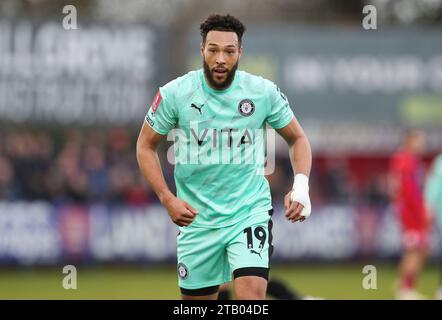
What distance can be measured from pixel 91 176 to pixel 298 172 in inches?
470

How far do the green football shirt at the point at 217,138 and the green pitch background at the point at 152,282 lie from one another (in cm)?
664

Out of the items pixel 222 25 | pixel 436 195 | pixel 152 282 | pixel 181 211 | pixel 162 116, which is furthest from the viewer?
pixel 152 282

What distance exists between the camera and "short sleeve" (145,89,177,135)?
7703 millimetres

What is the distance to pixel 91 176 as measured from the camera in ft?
63.4

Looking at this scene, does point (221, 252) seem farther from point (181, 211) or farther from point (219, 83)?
point (219, 83)

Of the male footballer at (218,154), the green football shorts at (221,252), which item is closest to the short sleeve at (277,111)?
the male footballer at (218,154)

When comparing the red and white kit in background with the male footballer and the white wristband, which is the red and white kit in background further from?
the white wristband

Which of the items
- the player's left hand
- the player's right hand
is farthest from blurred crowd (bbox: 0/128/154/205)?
the player's left hand

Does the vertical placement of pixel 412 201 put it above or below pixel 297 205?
above

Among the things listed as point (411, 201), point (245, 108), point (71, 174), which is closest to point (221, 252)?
point (245, 108)

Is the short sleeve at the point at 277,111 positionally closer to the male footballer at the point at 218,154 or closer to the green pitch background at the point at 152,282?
the male footballer at the point at 218,154

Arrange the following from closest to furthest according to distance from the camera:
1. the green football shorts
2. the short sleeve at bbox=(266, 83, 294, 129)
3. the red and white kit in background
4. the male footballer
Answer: the green football shorts → the male footballer → the short sleeve at bbox=(266, 83, 294, 129) → the red and white kit in background

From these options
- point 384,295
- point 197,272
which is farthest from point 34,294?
point 197,272

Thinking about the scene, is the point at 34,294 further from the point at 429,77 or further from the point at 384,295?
the point at 429,77
